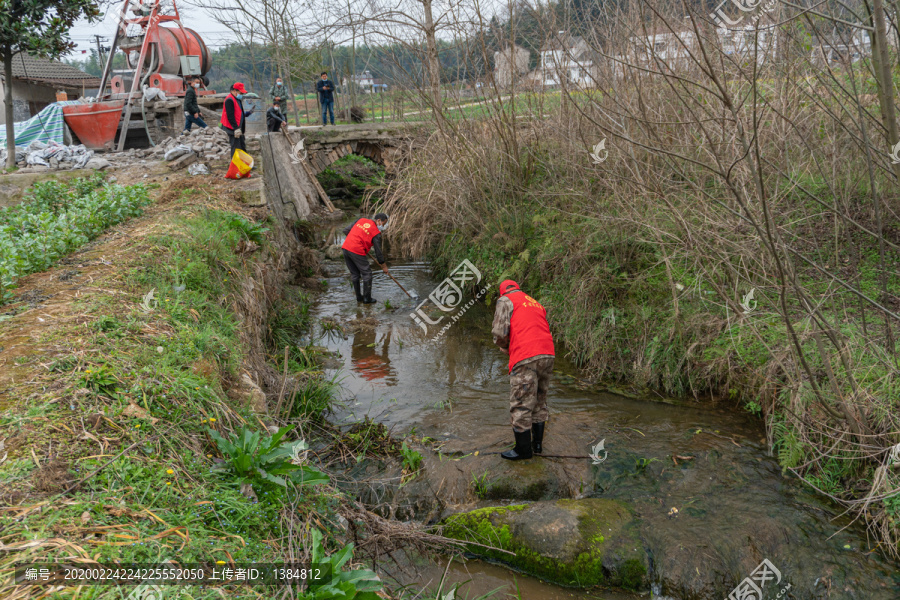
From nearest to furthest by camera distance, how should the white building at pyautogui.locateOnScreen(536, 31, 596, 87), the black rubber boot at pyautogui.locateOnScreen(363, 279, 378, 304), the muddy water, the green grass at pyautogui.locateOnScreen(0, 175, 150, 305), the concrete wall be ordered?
the muddy water → the green grass at pyautogui.locateOnScreen(0, 175, 150, 305) → the white building at pyautogui.locateOnScreen(536, 31, 596, 87) → the black rubber boot at pyautogui.locateOnScreen(363, 279, 378, 304) → the concrete wall

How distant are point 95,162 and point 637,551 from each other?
1215 centimetres

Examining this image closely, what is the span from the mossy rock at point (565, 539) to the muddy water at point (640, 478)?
0.33ft

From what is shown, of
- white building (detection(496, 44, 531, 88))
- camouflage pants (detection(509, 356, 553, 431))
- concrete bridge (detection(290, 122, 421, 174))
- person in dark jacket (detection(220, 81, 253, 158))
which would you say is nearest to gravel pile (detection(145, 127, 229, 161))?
person in dark jacket (detection(220, 81, 253, 158))

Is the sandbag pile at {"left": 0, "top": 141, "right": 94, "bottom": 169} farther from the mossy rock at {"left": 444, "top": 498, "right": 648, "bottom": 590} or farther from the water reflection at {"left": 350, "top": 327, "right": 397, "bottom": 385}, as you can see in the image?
the mossy rock at {"left": 444, "top": 498, "right": 648, "bottom": 590}

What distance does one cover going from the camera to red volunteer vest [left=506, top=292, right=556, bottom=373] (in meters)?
4.80

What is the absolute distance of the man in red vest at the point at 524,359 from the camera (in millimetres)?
4809

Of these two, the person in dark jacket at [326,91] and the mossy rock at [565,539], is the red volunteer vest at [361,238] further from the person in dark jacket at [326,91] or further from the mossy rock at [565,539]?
the person in dark jacket at [326,91]

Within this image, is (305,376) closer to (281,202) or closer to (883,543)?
(883,543)

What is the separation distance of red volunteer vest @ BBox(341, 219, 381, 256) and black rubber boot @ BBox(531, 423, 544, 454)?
528 cm

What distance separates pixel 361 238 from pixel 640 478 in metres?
6.17

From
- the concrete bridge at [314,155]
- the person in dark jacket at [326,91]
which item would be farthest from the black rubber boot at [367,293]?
the person in dark jacket at [326,91]

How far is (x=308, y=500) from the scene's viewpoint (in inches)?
131

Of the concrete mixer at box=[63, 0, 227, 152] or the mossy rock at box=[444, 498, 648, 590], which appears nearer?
the mossy rock at box=[444, 498, 648, 590]

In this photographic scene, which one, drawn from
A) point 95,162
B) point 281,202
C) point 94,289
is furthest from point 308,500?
point 95,162
